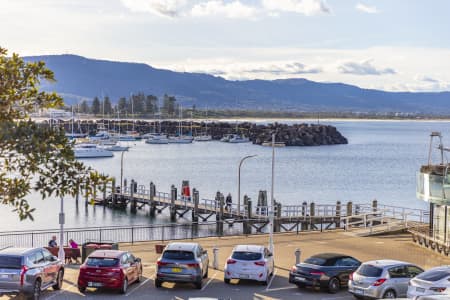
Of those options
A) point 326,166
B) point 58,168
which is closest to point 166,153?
point 326,166

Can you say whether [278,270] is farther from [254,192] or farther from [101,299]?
[254,192]

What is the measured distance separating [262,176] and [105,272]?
93.3 meters

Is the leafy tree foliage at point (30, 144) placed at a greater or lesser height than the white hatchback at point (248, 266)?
greater

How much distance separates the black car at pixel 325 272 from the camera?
2533 cm

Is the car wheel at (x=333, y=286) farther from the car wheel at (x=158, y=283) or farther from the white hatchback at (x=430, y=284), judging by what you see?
the car wheel at (x=158, y=283)

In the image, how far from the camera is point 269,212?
142 feet

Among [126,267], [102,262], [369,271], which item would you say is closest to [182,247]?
[126,267]

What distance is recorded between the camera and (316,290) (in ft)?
85.4

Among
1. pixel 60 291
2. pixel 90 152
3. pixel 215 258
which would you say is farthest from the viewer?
pixel 90 152

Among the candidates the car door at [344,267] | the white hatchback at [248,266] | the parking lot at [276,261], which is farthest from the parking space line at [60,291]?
the car door at [344,267]

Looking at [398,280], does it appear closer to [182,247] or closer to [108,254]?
[182,247]

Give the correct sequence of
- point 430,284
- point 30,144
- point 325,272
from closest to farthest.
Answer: point 30,144
point 430,284
point 325,272

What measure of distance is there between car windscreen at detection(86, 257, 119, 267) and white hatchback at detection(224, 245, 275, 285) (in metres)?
4.44

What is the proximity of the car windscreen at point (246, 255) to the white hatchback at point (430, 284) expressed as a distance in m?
6.15
